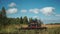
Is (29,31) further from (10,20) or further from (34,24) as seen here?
(10,20)

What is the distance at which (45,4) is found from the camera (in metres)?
4.16

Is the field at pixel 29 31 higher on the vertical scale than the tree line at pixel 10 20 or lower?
lower

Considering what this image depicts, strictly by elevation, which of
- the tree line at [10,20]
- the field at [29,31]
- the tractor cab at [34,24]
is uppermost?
the tree line at [10,20]

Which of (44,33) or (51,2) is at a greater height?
(51,2)

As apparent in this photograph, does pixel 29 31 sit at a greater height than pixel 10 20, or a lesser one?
lesser

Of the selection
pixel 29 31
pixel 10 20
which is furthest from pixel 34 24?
pixel 10 20

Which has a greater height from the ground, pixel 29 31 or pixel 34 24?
pixel 34 24

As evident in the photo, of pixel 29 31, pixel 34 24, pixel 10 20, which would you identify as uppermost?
pixel 10 20

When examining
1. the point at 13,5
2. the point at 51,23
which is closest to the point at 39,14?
the point at 51,23

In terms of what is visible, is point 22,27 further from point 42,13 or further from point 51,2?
point 51,2

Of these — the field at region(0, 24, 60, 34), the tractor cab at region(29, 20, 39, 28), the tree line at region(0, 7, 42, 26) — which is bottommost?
the field at region(0, 24, 60, 34)

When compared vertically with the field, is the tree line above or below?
above

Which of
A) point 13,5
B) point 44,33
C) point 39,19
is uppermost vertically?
point 13,5

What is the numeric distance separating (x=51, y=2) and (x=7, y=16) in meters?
1.15
